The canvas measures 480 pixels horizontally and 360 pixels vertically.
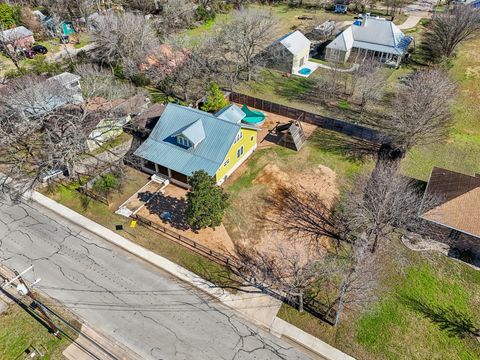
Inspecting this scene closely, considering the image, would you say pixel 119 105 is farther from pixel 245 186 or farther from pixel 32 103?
pixel 245 186

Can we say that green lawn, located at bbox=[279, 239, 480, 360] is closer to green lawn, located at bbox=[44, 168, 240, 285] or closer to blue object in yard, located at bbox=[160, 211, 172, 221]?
green lawn, located at bbox=[44, 168, 240, 285]

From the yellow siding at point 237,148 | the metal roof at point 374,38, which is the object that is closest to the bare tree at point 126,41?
the yellow siding at point 237,148

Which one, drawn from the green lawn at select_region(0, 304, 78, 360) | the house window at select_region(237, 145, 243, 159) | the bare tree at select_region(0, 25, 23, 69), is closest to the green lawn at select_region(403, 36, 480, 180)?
the house window at select_region(237, 145, 243, 159)

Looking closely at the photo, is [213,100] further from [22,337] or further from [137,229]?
[22,337]

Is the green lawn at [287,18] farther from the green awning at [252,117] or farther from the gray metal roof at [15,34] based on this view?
the green awning at [252,117]

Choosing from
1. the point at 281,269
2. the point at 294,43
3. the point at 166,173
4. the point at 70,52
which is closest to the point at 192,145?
the point at 166,173
